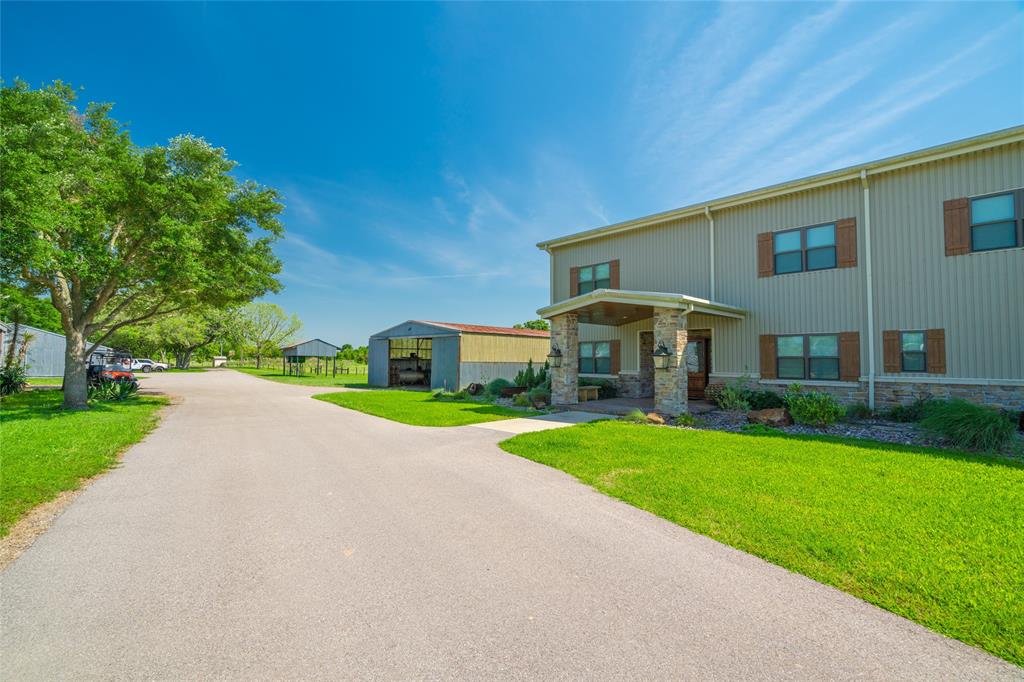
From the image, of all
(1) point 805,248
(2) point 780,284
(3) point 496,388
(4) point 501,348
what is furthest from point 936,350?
(4) point 501,348

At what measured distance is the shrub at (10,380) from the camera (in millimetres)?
16953

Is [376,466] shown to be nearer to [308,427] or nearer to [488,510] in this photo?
[488,510]

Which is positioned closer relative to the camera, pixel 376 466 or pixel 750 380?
pixel 376 466

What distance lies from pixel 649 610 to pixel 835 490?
12.2ft

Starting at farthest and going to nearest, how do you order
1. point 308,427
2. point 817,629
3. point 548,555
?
point 308,427 < point 548,555 < point 817,629

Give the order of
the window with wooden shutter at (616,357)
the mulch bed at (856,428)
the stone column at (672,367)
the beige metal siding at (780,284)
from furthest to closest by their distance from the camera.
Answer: the window with wooden shutter at (616,357) < the beige metal siding at (780,284) < the stone column at (672,367) < the mulch bed at (856,428)

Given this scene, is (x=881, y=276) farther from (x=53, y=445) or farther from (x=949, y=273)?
(x=53, y=445)

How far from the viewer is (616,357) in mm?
16016

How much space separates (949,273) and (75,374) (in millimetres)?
23441

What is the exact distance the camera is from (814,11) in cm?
880

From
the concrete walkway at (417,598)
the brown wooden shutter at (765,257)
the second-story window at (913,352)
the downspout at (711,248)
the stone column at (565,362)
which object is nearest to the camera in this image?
the concrete walkway at (417,598)

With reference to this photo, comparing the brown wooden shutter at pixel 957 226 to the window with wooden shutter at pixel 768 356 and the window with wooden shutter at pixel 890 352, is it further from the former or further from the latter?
the window with wooden shutter at pixel 768 356

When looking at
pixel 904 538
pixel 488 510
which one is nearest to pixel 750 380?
pixel 904 538

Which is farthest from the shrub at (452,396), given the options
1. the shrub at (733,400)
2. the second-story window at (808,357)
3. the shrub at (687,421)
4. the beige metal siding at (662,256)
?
the second-story window at (808,357)
